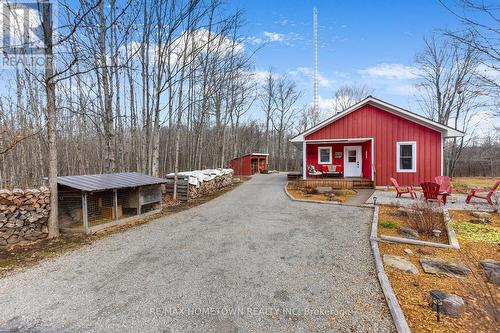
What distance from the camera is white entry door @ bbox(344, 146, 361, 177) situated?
1562 cm

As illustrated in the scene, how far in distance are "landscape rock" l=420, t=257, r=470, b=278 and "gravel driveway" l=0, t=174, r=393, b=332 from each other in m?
0.90

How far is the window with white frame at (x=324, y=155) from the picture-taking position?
16045mm

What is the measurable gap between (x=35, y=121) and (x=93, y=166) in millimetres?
6998

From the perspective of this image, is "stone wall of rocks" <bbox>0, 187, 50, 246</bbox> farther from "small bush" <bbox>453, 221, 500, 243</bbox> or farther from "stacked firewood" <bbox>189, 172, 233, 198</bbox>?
"small bush" <bbox>453, 221, 500, 243</bbox>

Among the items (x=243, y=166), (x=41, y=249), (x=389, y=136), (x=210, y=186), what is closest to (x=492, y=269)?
(x=41, y=249)

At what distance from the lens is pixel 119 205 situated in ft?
25.5

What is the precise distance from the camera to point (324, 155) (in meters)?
16.2

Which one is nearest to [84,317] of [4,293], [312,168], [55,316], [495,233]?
[55,316]

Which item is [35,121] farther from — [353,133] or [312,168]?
[353,133]

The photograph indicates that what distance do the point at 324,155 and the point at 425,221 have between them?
1038cm

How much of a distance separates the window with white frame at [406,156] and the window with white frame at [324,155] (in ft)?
12.7

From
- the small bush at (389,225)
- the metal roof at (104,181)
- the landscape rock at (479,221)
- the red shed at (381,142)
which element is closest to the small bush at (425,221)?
the small bush at (389,225)

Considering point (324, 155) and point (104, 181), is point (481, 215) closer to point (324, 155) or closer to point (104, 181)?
point (324, 155)

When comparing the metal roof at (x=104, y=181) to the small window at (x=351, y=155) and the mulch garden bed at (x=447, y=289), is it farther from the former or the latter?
the small window at (x=351, y=155)
